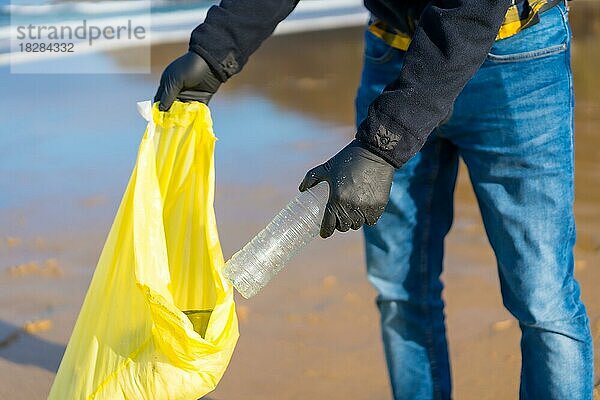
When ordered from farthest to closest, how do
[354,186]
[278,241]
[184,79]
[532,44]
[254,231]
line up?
[254,231]
[184,79]
[532,44]
[278,241]
[354,186]

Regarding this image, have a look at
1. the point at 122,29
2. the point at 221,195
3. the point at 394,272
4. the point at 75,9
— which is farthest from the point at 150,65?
the point at 394,272

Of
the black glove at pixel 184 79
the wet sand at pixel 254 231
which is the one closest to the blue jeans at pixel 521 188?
the black glove at pixel 184 79

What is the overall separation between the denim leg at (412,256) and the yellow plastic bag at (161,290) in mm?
457

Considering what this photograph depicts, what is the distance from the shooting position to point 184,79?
6.59ft

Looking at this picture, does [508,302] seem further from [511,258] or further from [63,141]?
[63,141]

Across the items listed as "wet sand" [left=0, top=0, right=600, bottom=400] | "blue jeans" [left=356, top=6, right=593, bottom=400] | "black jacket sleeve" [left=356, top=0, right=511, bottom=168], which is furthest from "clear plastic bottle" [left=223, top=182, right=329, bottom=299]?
"wet sand" [left=0, top=0, right=600, bottom=400]

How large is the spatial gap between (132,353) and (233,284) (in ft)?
0.80

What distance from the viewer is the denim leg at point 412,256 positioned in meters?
2.10

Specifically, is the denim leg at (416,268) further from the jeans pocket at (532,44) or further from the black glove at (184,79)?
the black glove at (184,79)

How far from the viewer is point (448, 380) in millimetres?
2270

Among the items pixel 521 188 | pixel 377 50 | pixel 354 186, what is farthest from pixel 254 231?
pixel 354 186

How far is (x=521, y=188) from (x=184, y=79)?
0.77m

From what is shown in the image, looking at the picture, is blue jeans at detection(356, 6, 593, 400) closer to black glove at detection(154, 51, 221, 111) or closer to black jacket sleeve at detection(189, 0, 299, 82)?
black jacket sleeve at detection(189, 0, 299, 82)

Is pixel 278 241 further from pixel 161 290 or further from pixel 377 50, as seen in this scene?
pixel 377 50
